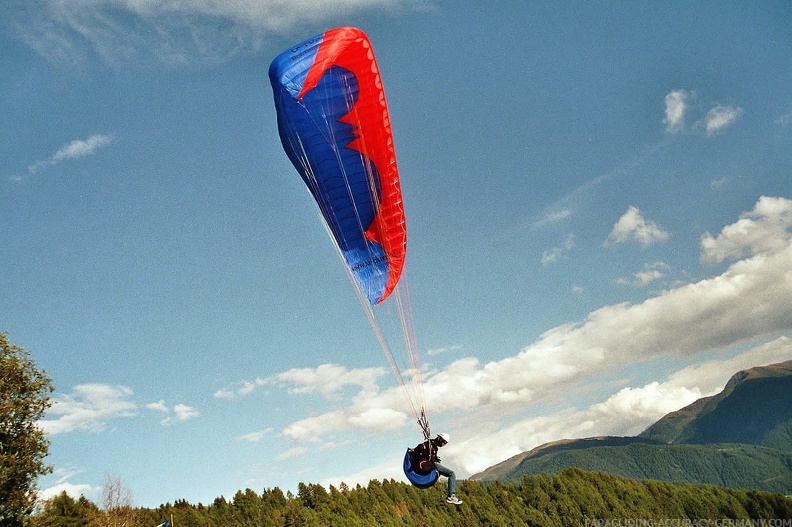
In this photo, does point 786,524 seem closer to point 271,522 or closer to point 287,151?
point 271,522

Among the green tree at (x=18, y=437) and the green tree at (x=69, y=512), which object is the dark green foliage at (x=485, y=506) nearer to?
the green tree at (x=69, y=512)

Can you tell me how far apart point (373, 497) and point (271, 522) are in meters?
22.0

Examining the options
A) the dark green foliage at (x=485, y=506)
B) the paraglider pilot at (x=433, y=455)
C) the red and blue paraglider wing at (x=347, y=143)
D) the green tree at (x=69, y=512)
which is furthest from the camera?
the dark green foliage at (x=485, y=506)

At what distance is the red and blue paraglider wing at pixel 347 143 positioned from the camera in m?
16.9

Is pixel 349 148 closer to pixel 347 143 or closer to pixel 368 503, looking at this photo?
pixel 347 143

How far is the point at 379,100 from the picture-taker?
17.8 meters

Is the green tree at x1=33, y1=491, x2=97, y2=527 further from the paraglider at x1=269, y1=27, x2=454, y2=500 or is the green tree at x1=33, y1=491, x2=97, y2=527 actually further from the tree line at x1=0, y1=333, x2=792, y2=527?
the paraglider at x1=269, y1=27, x2=454, y2=500

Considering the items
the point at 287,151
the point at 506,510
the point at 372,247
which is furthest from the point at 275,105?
the point at 506,510

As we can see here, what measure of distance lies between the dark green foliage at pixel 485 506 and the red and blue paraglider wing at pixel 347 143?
2838 centimetres

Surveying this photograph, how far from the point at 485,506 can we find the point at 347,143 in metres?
83.2

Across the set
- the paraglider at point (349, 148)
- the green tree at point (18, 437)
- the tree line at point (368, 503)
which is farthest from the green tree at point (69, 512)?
the paraglider at point (349, 148)

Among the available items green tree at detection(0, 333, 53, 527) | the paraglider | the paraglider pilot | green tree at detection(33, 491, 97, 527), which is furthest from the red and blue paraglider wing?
green tree at detection(33, 491, 97, 527)

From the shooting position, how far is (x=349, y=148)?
1773 centimetres

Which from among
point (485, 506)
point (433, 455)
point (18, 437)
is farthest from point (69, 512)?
point (485, 506)
